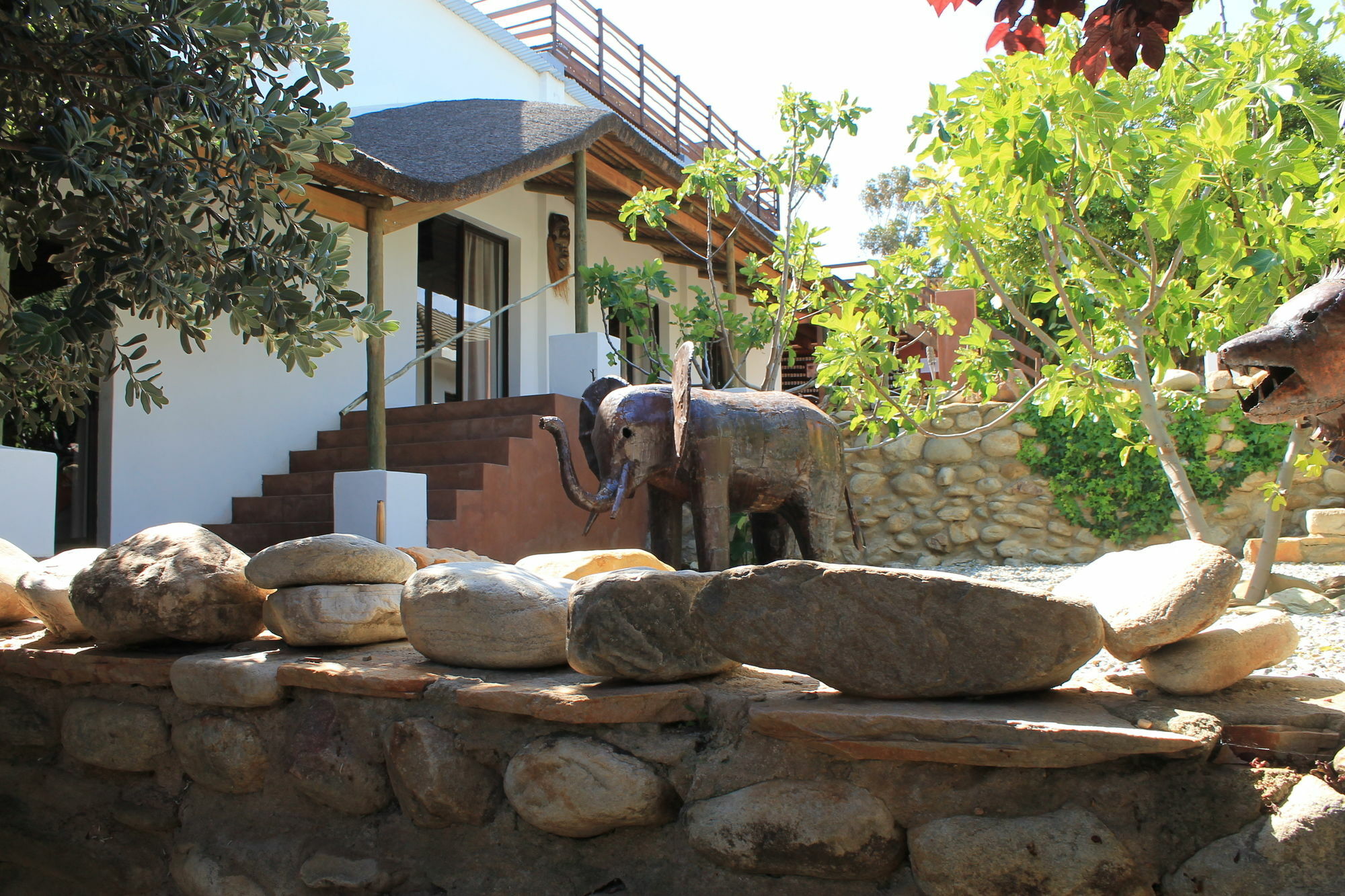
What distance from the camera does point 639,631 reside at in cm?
232

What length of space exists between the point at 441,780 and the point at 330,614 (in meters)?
0.71

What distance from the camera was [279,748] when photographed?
8.88 feet

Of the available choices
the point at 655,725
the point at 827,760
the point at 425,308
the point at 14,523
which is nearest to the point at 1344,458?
the point at 827,760

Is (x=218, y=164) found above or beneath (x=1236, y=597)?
above

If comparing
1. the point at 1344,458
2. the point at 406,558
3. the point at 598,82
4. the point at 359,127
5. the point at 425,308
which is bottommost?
the point at 406,558

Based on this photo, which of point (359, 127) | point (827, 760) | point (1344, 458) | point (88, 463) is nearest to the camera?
point (1344, 458)

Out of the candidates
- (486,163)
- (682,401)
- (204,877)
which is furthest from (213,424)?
(204,877)

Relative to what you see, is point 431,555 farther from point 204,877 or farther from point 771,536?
point 204,877

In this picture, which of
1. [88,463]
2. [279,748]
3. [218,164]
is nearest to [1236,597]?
[279,748]

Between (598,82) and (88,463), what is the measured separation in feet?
29.0

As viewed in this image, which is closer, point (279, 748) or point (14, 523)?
point (279, 748)

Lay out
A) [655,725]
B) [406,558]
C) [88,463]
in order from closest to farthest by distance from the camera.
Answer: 1. [655,725]
2. [406,558]
3. [88,463]

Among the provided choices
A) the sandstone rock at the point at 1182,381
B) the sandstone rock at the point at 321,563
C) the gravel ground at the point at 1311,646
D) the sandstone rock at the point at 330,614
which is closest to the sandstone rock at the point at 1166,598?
the gravel ground at the point at 1311,646

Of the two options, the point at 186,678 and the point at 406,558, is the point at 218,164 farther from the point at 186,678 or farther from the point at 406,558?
the point at 186,678
